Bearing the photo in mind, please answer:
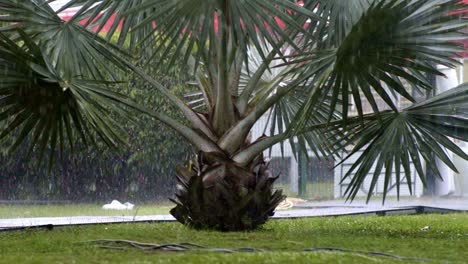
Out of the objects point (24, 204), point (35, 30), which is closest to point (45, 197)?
point (24, 204)

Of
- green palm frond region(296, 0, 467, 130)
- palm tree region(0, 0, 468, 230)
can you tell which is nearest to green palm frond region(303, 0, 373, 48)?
palm tree region(0, 0, 468, 230)

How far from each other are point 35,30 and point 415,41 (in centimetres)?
332

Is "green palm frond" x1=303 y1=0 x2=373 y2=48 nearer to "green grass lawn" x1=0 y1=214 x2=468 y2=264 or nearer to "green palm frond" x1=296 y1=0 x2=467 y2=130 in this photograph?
"green palm frond" x1=296 y1=0 x2=467 y2=130

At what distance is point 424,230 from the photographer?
26.3 feet

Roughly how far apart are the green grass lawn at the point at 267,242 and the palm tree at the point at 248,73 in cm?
48

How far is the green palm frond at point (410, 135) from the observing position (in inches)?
267

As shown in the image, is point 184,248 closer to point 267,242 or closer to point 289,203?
point 267,242

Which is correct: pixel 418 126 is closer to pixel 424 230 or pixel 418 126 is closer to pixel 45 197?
pixel 424 230

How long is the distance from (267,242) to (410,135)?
1.56 meters

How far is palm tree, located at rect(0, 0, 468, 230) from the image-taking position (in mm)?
6109

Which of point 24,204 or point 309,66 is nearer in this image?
point 309,66

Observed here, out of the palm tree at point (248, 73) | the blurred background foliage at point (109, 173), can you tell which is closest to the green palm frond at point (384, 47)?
the palm tree at point (248, 73)

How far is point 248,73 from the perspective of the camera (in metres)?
7.27

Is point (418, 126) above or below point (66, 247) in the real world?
above
